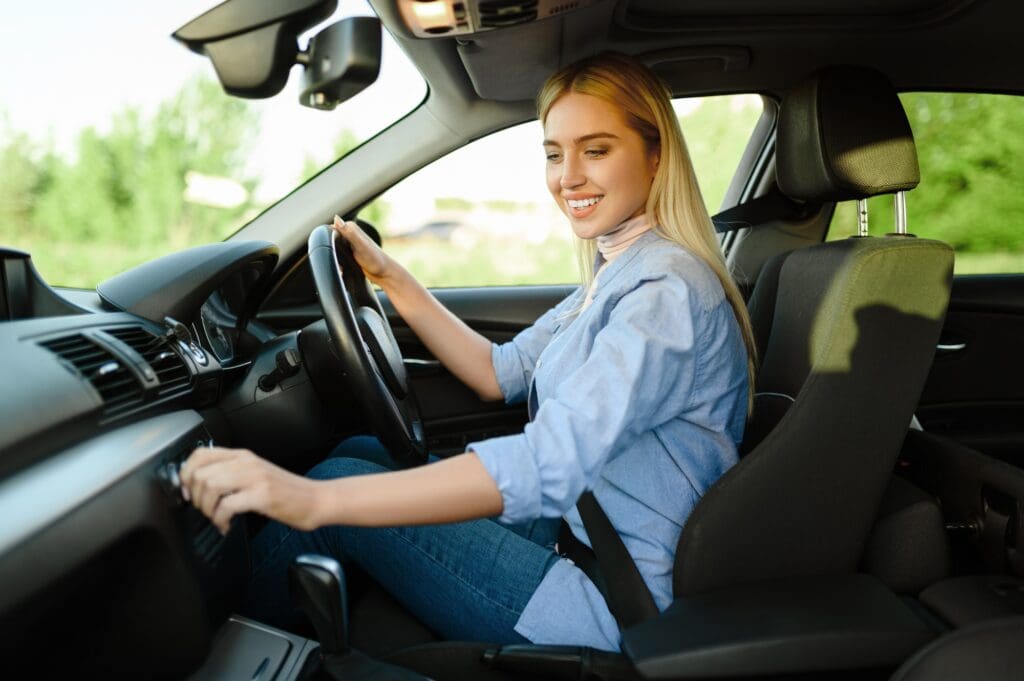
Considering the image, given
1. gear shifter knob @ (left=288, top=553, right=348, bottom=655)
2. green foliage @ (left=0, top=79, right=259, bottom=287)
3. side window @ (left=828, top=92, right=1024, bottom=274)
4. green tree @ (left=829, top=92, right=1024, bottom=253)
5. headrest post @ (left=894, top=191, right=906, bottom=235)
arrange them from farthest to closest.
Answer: green foliage @ (left=0, top=79, right=259, bottom=287), green tree @ (left=829, top=92, right=1024, bottom=253), side window @ (left=828, top=92, right=1024, bottom=274), headrest post @ (left=894, top=191, right=906, bottom=235), gear shifter knob @ (left=288, top=553, right=348, bottom=655)

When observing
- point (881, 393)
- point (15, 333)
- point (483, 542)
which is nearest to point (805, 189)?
point (881, 393)

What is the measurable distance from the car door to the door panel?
81 cm

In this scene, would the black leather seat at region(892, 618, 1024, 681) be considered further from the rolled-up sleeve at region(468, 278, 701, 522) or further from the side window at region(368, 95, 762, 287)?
the side window at region(368, 95, 762, 287)

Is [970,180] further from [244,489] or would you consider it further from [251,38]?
[244,489]

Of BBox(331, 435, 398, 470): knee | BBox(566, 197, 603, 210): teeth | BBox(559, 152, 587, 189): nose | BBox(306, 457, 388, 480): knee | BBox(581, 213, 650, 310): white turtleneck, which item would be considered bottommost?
BBox(331, 435, 398, 470): knee

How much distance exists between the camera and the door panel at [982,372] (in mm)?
2717

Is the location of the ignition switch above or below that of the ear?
below

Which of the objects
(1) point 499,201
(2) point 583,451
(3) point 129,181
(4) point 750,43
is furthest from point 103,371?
(3) point 129,181

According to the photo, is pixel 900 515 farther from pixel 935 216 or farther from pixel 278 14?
pixel 935 216

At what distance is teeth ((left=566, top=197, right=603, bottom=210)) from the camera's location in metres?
1.54

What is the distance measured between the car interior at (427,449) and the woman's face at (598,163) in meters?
0.22

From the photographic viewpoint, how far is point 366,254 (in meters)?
1.81

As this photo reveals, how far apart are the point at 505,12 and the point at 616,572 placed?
97 cm

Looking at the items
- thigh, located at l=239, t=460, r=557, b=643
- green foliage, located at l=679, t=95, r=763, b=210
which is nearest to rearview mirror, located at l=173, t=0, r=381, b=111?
thigh, located at l=239, t=460, r=557, b=643
